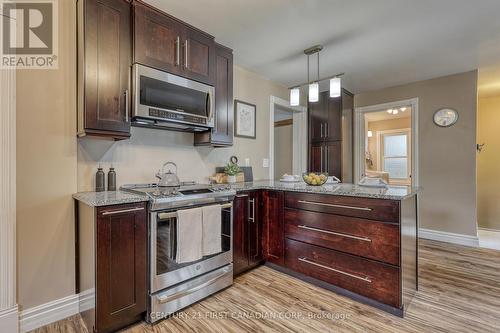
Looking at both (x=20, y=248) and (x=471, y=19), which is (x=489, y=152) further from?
(x=20, y=248)

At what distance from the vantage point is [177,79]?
2178 millimetres

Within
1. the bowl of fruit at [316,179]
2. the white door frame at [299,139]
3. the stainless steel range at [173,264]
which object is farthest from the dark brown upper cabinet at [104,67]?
the white door frame at [299,139]

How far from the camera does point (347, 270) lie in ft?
6.70

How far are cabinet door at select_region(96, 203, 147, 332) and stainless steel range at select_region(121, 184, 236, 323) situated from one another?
7 centimetres

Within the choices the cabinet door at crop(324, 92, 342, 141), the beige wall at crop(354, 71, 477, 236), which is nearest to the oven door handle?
the cabinet door at crop(324, 92, 342, 141)

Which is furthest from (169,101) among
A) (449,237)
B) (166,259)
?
(449,237)

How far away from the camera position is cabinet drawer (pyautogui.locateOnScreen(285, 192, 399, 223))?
5.99ft

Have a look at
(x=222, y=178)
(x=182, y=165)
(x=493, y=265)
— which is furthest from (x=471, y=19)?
(x=182, y=165)

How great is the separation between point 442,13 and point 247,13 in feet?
5.56

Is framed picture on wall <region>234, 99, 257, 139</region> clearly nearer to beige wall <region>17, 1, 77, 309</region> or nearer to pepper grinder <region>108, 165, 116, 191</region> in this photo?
pepper grinder <region>108, 165, 116, 191</region>

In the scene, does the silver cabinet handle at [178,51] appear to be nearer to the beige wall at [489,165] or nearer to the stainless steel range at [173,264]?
the stainless steel range at [173,264]

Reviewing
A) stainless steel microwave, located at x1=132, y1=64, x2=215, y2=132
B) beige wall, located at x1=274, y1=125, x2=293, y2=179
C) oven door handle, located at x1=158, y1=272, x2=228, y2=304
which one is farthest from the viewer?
beige wall, located at x1=274, y1=125, x2=293, y2=179

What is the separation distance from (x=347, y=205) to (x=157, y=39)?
214cm

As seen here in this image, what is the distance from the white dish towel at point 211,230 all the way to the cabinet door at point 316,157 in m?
2.79
